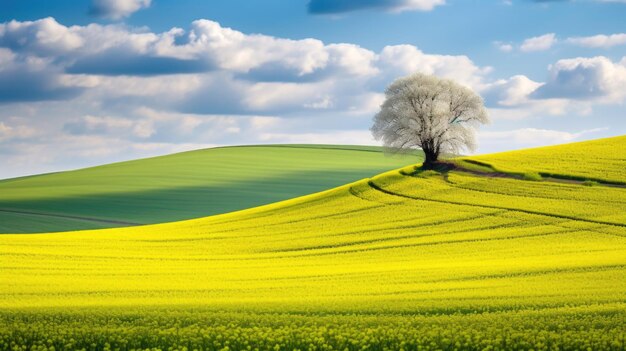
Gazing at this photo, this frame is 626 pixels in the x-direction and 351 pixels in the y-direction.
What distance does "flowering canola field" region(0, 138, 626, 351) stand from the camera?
1545 cm

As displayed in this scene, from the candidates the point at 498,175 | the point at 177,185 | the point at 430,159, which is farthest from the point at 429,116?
the point at 177,185

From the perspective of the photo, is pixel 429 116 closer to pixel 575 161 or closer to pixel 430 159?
pixel 430 159

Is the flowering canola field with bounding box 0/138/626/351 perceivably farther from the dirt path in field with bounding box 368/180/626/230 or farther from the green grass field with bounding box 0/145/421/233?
the green grass field with bounding box 0/145/421/233

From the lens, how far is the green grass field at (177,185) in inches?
2559

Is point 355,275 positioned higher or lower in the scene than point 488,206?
lower

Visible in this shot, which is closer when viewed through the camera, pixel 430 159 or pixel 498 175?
pixel 498 175

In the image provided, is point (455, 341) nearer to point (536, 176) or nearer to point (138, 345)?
point (138, 345)

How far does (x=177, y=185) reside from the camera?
8075cm

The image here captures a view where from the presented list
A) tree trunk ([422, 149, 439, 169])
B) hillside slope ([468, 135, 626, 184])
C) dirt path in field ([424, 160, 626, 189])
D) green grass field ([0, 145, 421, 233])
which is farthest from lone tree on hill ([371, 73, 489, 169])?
green grass field ([0, 145, 421, 233])

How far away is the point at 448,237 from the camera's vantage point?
3441 cm

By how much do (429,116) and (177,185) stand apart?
130 feet

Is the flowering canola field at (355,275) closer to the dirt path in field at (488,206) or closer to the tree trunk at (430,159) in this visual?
the dirt path in field at (488,206)

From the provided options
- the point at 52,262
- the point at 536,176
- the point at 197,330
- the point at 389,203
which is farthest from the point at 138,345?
the point at 536,176

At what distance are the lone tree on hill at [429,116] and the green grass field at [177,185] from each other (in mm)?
24231
